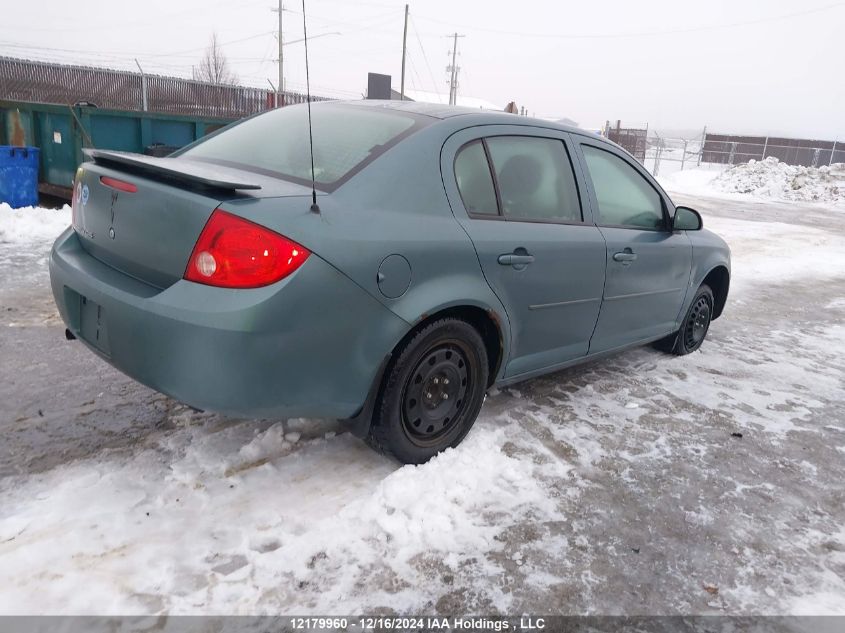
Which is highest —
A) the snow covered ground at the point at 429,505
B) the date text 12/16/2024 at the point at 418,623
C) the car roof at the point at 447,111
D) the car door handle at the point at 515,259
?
the car roof at the point at 447,111

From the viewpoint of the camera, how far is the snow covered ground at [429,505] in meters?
2.20

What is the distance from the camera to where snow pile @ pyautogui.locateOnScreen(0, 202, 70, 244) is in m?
7.03

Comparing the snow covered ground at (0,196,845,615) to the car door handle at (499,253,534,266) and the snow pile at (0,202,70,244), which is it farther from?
the snow pile at (0,202,70,244)

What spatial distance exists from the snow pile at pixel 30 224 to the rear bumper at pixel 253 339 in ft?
17.8

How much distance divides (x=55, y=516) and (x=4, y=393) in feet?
4.50

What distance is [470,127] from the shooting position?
305 centimetres

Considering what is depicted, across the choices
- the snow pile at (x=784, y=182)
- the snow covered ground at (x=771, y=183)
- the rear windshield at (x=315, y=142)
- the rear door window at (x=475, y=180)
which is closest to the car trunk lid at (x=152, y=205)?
the rear windshield at (x=315, y=142)

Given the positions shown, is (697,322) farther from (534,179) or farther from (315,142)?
(315,142)

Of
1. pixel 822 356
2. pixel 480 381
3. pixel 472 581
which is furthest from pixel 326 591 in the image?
pixel 822 356

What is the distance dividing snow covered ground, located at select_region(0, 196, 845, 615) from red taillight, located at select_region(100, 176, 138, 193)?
122 centimetres

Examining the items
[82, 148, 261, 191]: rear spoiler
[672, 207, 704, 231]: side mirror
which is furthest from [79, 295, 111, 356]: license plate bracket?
[672, 207, 704, 231]: side mirror

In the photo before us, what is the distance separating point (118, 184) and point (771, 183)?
28.2m

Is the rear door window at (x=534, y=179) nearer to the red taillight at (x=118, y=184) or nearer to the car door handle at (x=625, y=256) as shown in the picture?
the car door handle at (x=625, y=256)

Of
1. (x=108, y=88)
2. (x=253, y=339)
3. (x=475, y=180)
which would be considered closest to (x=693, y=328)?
(x=475, y=180)
